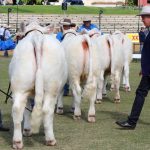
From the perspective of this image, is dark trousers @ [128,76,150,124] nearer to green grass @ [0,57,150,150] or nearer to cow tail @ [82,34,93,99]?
green grass @ [0,57,150,150]

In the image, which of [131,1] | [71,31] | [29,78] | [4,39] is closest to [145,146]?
[29,78]

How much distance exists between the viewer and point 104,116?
1212 cm

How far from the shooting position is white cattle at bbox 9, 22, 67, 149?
8539 millimetres

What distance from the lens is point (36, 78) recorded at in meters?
8.53

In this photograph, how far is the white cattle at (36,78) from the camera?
8.54m

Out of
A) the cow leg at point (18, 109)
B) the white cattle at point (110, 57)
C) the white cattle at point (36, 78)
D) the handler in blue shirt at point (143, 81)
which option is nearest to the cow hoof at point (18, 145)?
Result: the white cattle at point (36, 78)

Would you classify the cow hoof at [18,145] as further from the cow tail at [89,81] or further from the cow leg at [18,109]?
the cow tail at [89,81]

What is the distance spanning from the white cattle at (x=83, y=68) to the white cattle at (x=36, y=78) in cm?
222

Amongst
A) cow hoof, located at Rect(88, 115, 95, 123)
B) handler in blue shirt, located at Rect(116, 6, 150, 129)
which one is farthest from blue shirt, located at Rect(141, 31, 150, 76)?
cow hoof, located at Rect(88, 115, 95, 123)

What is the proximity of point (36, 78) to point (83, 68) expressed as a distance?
276cm

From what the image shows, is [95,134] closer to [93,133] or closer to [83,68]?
[93,133]

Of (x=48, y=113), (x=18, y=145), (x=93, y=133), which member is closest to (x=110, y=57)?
(x=93, y=133)

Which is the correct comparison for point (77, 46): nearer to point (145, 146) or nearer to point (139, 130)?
point (139, 130)

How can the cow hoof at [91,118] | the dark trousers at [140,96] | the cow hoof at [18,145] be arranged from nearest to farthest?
the cow hoof at [18,145]
the dark trousers at [140,96]
the cow hoof at [91,118]
